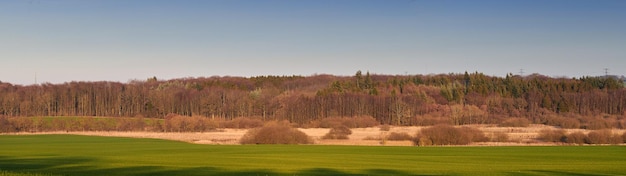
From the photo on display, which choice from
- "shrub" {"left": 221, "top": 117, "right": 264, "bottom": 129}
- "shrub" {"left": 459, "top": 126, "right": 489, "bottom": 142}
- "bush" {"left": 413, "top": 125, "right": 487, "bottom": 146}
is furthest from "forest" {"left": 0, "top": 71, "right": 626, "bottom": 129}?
"bush" {"left": 413, "top": 125, "right": 487, "bottom": 146}

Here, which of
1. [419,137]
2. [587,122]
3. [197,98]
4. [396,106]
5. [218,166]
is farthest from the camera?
[197,98]

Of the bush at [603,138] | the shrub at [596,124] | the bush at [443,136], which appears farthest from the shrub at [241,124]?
the bush at [603,138]

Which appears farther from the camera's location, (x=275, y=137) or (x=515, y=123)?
(x=515, y=123)

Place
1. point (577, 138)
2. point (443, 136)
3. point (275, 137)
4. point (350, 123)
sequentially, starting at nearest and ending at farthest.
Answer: point (443, 136)
point (577, 138)
point (275, 137)
point (350, 123)

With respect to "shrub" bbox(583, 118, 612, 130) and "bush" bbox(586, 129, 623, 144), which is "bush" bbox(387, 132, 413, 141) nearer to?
"bush" bbox(586, 129, 623, 144)

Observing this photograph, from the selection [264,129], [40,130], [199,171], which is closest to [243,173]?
[199,171]

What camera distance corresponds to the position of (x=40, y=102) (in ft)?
504

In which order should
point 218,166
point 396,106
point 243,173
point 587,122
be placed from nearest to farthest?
point 243,173
point 218,166
point 587,122
point 396,106

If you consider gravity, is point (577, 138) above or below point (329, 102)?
below

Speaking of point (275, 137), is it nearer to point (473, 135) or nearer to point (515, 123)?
point (473, 135)

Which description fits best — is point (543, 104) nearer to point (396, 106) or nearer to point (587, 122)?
point (396, 106)

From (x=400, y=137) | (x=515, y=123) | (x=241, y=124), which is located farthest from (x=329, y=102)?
(x=400, y=137)

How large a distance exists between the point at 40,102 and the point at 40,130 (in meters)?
43.1

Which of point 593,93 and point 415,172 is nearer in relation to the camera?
point 415,172
